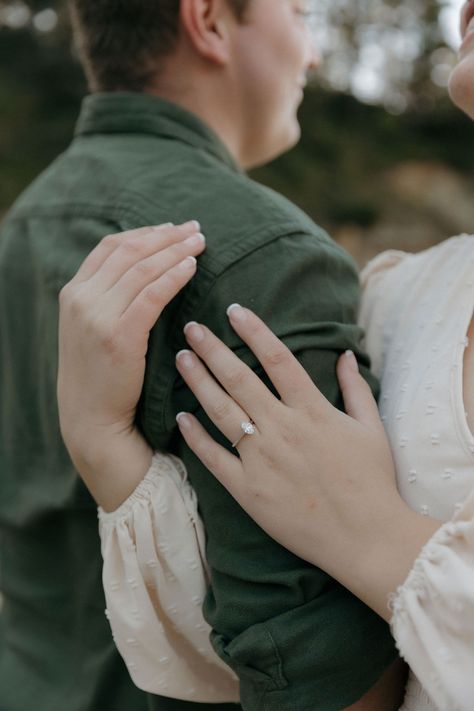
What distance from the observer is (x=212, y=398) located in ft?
3.72

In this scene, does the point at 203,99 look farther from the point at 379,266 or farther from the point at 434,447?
the point at 434,447

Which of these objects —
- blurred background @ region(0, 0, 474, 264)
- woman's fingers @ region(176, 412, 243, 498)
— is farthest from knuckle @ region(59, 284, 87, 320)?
blurred background @ region(0, 0, 474, 264)

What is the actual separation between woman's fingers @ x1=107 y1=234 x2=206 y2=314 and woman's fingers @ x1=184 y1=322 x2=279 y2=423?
0.09 meters

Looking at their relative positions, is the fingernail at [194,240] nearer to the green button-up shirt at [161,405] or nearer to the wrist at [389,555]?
the green button-up shirt at [161,405]

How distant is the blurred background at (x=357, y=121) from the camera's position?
935cm

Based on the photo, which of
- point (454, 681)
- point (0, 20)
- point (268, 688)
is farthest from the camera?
point (0, 20)

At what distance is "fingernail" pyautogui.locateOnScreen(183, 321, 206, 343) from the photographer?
1.14 meters

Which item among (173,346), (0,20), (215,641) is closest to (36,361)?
(173,346)

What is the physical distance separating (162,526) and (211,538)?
8 centimetres

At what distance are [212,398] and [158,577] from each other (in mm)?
281

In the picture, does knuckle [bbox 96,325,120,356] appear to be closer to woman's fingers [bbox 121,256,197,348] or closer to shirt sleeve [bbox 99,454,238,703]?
woman's fingers [bbox 121,256,197,348]

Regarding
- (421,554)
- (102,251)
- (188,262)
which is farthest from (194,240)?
(421,554)

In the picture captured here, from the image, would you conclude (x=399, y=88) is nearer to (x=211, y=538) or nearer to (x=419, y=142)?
(x=419, y=142)

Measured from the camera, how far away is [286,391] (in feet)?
3.64
